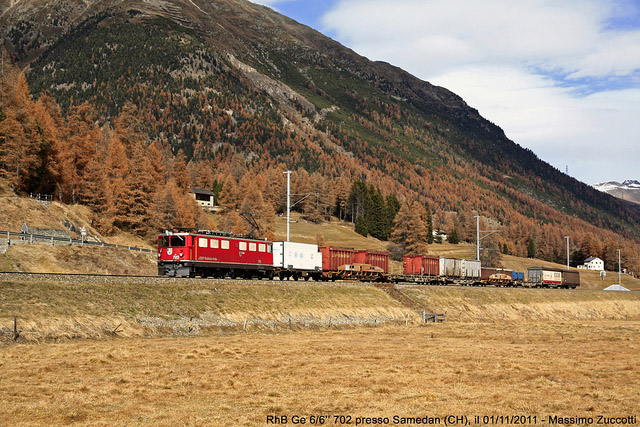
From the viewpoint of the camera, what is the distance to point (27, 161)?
77.7 metres

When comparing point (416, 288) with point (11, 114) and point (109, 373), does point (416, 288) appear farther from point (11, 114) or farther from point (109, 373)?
point (11, 114)

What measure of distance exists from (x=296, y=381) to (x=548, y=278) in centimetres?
8731

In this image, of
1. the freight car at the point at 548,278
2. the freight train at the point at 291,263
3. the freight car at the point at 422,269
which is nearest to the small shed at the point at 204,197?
the freight car at the point at 548,278

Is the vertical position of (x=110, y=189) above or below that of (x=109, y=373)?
above

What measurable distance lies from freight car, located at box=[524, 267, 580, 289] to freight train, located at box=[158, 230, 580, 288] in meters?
4.86

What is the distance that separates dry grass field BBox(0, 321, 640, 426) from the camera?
1677 centimetres

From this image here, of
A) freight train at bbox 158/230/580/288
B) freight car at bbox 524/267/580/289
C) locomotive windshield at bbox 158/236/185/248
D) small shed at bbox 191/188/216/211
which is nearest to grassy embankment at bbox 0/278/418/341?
freight train at bbox 158/230/580/288

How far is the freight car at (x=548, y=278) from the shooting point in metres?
96.7

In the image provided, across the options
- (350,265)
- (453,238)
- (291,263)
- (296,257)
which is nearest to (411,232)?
(453,238)

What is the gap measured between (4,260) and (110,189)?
132 feet

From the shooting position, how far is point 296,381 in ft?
71.1

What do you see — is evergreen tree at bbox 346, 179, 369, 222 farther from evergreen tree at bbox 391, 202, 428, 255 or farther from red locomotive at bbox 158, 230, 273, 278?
red locomotive at bbox 158, 230, 273, 278

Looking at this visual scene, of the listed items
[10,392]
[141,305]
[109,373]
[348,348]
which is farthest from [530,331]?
[10,392]

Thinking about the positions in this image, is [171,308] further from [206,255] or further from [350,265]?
[350,265]
